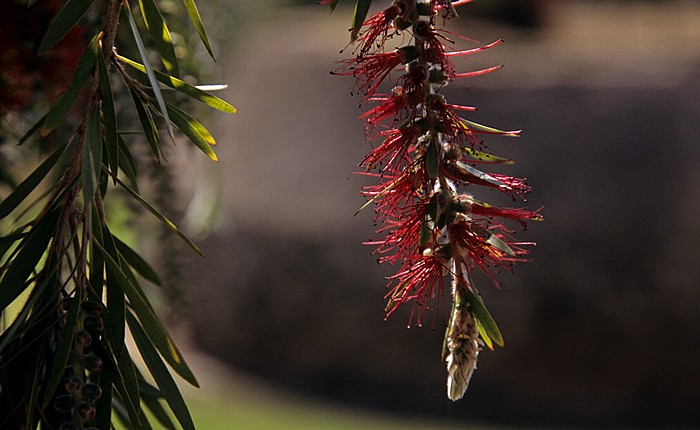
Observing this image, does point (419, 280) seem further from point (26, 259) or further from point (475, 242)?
point (26, 259)

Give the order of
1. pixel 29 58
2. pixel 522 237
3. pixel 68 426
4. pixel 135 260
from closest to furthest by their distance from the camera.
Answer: pixel 68 426, pixel 135 260, pixel 29 58, pixel 522 237

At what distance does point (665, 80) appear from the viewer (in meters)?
3.63

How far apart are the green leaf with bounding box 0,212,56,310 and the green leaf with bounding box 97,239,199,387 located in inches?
1.1

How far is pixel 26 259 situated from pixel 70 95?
0.25 feet

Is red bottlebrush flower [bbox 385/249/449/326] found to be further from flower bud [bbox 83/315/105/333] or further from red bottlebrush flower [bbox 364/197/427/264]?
flower bud [bbox 83/315/105/333]


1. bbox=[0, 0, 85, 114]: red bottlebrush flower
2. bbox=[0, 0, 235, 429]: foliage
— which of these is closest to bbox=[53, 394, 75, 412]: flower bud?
bbox=[0, 0, 235, 429]: foliage

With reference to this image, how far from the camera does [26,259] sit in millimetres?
393

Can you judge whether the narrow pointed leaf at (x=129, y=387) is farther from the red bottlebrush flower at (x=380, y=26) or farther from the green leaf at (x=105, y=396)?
the red bottlebrush flower at (x=380, y=26)

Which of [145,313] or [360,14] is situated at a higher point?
[360,14]

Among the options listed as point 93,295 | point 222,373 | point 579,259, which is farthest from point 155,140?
point 222,373

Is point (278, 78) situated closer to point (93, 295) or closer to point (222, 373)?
point (222, 373)

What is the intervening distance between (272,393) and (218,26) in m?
2.66

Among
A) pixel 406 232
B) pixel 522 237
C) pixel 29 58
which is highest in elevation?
pixel 522 237

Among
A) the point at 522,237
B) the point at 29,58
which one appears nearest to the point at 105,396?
the point at 29,58
